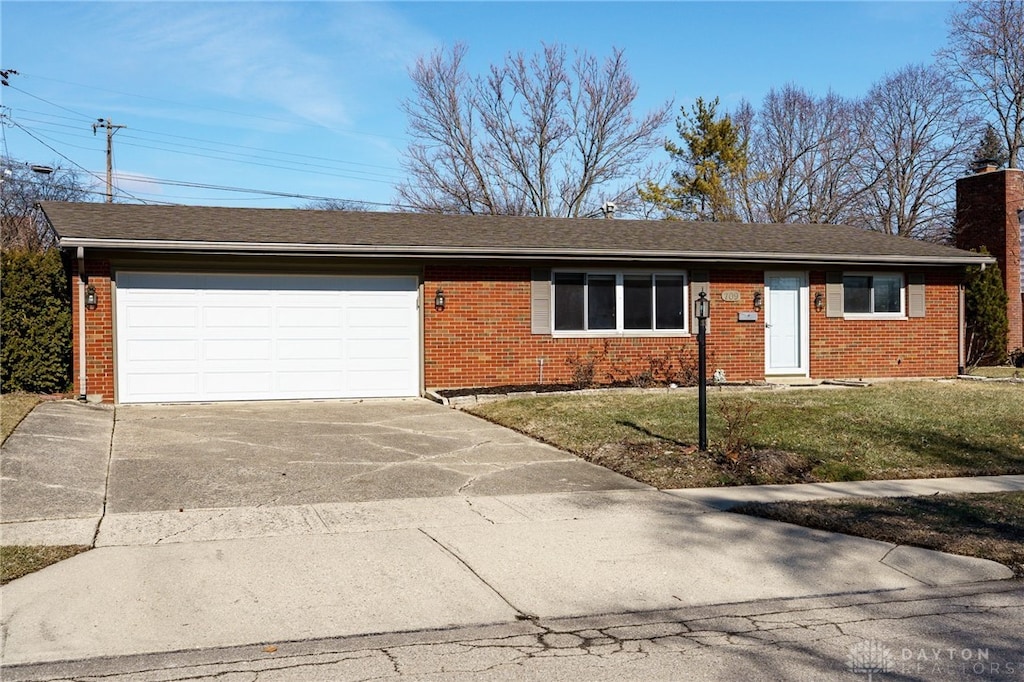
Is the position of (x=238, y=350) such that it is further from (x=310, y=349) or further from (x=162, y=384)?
(x=162, y=384)

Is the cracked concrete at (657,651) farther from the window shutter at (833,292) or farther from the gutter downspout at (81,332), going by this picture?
the window shutter at (833,292)

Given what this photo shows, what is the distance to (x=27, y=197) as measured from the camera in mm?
39156

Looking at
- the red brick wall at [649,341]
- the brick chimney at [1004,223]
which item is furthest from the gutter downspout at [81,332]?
the brick chimney at [1004,223]

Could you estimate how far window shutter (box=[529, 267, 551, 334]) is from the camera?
17.0m

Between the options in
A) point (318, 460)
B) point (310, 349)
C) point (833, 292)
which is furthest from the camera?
point (833, 292)

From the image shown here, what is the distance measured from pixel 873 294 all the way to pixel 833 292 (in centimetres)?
107

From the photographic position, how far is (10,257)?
14367 mm

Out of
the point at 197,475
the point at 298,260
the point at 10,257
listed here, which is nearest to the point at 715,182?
the point at 298,260

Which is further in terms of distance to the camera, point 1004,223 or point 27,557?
point 1004,223

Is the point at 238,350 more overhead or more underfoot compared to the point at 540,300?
more underfoot

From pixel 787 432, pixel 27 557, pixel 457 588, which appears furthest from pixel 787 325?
pixel 27 557

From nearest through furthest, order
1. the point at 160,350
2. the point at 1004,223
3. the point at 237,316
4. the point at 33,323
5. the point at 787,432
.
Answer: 1. the point at 787,432
2. the point at 33,323
3. the point at 160,350
4. the point at 237,316
5. the point at 1004,223

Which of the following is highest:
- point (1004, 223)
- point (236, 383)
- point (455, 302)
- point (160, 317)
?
point (1004, 223)

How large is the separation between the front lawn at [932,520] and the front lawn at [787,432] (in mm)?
1213
